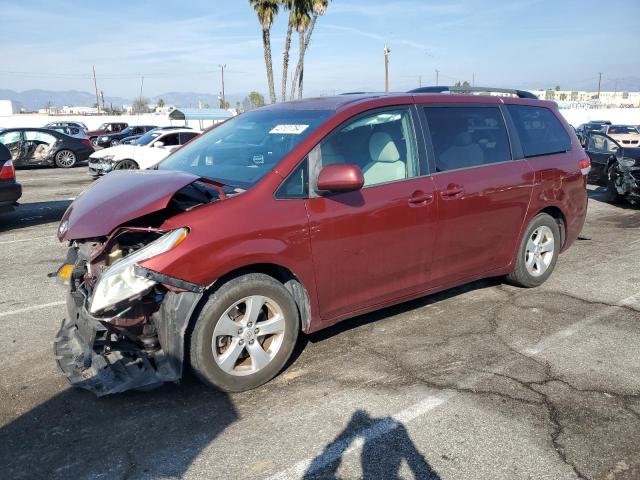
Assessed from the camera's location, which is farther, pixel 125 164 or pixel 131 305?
pixel 125 164

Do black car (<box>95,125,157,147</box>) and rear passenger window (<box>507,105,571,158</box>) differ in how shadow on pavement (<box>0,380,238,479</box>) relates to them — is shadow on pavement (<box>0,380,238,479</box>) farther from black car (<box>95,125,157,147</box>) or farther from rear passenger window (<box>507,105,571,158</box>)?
black car (<box>95,125,157,147</box>)

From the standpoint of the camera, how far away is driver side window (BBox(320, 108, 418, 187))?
12.7 ft

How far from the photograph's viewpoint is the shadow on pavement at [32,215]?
9.16 m

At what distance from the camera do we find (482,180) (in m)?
4.60

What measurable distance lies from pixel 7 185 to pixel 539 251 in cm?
766

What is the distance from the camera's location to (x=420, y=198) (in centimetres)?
412

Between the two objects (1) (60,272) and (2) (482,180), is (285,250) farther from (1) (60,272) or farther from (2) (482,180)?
(2) (482,180)

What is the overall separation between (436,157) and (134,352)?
2.64 meters

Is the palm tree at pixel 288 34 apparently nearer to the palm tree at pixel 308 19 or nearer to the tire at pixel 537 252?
the palm tree at pixel 308 19

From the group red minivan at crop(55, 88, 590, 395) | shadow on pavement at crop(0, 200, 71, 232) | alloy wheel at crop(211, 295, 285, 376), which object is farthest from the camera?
shadow on pavement at crop(0, 200, 71, 232)

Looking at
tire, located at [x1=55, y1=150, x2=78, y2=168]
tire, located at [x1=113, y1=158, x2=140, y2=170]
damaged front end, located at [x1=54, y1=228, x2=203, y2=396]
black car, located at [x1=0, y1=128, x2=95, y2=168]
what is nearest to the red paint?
damaged front end, located at [x1=54, y1=228, x2=203, y2=396]

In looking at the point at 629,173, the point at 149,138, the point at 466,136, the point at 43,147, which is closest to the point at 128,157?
the point at 149,138

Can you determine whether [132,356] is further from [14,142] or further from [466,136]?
[14,142]

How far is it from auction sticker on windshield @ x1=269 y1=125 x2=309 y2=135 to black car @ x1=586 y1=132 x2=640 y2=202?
867 centimetres
